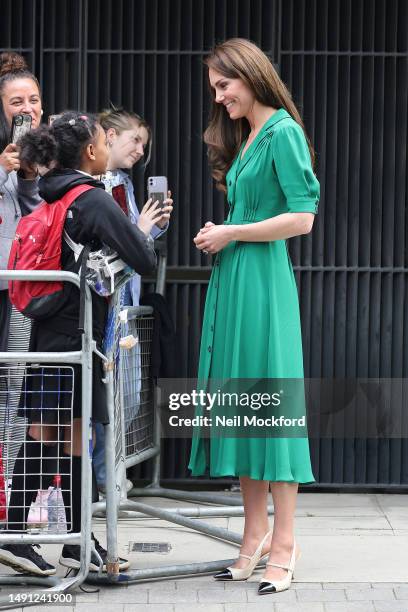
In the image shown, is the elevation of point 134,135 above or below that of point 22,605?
above

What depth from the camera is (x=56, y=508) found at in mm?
4789

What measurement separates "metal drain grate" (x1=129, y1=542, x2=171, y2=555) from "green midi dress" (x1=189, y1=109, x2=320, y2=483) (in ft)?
2.57

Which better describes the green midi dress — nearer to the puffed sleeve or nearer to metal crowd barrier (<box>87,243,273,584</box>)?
the puffed sleeve

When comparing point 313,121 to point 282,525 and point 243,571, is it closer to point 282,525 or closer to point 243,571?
point 282,525

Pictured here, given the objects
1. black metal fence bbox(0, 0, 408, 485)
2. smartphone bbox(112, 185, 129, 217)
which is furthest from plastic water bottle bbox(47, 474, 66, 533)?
black metal fence bbox(0, 0, 408, 485)

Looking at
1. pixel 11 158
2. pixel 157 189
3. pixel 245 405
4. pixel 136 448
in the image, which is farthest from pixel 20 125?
pixel 136 448

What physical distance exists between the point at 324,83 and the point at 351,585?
3.00 m

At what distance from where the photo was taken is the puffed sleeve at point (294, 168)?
4855 mm

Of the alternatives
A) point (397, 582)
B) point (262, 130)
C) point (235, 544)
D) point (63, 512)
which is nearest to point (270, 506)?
point (235, 544)

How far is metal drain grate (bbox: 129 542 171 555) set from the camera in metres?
5.66

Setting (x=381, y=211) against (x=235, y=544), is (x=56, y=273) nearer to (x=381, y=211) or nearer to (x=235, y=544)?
(x=235, y=544)

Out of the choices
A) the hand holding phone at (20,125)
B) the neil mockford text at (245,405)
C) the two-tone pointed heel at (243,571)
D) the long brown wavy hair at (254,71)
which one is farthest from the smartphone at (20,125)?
the two-tone pointed heel at (243,571)

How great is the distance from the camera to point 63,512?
4.81 meters

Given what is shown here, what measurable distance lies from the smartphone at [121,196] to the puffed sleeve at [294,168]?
1580 mm
